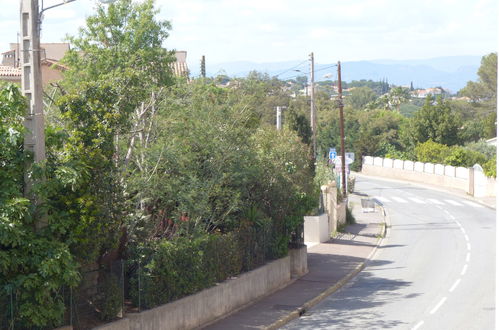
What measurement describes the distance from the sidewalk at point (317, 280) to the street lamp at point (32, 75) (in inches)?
285

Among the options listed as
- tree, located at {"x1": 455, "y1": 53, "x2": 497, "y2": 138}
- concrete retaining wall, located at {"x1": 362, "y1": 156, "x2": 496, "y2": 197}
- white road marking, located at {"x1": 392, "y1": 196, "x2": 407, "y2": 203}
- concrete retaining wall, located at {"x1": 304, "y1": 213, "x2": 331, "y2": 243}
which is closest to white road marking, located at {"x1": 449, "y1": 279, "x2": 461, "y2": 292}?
concrete retaining wall, located at {"x1": 304, "y1": 213, "x2": 331, "y2": 243}

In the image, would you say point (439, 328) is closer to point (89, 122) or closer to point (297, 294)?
point (297, 294)

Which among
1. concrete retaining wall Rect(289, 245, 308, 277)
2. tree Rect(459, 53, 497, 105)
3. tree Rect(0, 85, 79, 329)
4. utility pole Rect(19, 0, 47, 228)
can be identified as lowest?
concrete retaining wall Rect(289, 245, 308, 277)

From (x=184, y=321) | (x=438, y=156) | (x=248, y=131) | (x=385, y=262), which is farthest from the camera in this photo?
(x=438, y=156)

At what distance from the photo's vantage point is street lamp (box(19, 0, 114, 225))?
42.7 ft

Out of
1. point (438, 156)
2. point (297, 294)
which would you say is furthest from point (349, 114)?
point (297, 294)

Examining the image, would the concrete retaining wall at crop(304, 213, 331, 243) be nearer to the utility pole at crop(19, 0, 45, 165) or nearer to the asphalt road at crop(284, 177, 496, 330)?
the asphalt road at crop(284, 177, 496, 330)

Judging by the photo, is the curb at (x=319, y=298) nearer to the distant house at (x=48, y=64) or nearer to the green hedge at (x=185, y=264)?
the green hedge at (x=185, y=264)

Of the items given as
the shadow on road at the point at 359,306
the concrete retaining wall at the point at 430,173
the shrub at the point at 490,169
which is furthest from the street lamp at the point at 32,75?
the concrete retaining wall at the point at 430,173

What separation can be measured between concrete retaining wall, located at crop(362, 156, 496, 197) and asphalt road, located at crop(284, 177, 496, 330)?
476 inches

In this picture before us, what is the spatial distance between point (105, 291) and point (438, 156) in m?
57.7

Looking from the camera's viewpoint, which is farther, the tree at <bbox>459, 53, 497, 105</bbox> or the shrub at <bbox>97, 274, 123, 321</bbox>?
the tree at <bbox>459, 53, 497, 105</bbox>

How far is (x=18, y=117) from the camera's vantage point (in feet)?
43.7

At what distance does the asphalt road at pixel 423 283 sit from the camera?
19484 millimetres
